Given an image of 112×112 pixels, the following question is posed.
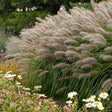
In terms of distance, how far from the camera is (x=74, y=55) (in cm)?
340

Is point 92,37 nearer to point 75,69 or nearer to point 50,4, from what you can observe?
point 75,69

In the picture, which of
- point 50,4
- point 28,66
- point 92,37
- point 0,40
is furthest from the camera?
point 50,4

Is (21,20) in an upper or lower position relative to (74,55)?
upper

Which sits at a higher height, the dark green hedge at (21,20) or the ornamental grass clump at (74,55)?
the dark green hedge at (21,20)

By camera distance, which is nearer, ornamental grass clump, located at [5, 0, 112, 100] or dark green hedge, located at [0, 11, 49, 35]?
ornamental grass clump, located at [5, 0, 112, 100]

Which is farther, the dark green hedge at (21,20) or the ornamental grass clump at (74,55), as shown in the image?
the dark green hedge at (21,20)

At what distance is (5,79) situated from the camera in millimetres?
3553

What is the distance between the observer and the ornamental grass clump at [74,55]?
334 centimetres

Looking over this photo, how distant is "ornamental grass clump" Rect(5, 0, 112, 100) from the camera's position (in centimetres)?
334

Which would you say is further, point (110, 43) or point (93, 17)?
point (93, 17)

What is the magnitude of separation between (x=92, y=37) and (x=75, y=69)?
0.61 m

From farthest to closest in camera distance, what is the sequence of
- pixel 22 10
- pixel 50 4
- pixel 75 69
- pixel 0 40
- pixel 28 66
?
pixel 22 10 → pixel 50 4 → pixel 0 40 → pixel 28 66 → pixel 75 69

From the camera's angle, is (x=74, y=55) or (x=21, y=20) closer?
(x=74, y=55)

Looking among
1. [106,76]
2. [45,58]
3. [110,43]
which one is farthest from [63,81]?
[110,43]
